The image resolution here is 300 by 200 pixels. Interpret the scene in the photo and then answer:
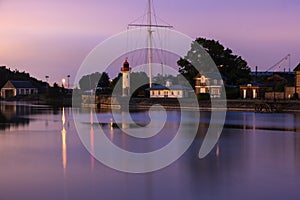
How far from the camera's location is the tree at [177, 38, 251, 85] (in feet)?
200

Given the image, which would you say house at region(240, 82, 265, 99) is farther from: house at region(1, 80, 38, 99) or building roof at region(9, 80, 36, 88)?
building roof at region(9, 80, 36, 88)

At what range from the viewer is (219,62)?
203 feet

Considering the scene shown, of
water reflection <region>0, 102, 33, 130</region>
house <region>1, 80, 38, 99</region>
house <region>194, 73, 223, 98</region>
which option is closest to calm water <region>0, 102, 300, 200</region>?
water reflection <region>0, 102, 33, 130</region>

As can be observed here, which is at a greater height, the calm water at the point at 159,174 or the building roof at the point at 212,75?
the building roof at the point at 212,75

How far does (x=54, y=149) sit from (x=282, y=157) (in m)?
7.52

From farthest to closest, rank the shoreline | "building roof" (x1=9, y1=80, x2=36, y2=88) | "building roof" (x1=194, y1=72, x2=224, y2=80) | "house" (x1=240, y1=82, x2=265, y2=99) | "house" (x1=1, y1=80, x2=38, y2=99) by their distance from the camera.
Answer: "building roof" (x1=9, y1=80, x2=36, y2=88)
"house" (x1=1, y1=80, x2=38, y2=99)
"building roof" (x1=194, y1=72, x2=224, y2=80)
"house" (x1=240, y1=82, x2=265, y2=99)
the shoreline

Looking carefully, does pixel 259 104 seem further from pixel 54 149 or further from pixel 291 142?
pixel 54 149

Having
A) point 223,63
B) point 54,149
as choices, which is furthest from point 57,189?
point 223,63

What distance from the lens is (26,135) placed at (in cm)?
2081

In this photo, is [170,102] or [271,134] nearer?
[271,134]

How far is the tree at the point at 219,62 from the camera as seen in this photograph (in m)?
60.9

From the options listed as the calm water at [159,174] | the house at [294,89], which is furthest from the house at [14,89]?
the calm water at [159,174]

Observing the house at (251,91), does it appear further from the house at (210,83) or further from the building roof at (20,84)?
the building roof at (20,84)

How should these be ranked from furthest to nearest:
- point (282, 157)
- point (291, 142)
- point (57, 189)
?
1. point (291, 142)
2. point (282, 157)
3. point (57, 189)
